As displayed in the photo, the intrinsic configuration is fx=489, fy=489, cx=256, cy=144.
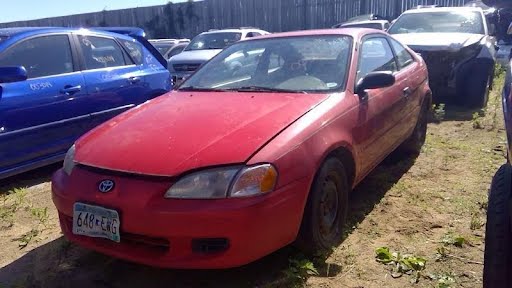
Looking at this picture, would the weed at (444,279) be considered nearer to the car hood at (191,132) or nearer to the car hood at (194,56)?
the car hood at (191,132)

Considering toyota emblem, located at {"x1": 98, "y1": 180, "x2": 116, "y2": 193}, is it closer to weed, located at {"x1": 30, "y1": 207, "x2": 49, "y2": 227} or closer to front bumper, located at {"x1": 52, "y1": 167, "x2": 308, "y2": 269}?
front bumper, located at {"x1": 52, "y1": 167, "x2": 308, "y2": 269}

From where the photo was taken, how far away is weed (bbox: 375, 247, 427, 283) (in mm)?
2853

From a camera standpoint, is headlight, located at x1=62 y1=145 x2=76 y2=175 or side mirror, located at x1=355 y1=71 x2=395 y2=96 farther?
side mirror, located at x1=355 y1=71 x2=395 y2=96

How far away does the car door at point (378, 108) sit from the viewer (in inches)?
137

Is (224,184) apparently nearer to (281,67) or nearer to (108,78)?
(281,67)

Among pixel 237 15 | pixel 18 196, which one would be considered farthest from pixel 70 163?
pixel 237 15

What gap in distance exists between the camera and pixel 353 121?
3279 mm

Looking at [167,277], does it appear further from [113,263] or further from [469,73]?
[469,73]

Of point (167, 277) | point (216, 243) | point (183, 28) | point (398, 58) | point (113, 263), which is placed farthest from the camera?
point (183, 28)

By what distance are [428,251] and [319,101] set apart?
1181 millimetres

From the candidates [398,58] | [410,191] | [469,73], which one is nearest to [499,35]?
[469,73]

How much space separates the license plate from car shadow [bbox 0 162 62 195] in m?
2.18

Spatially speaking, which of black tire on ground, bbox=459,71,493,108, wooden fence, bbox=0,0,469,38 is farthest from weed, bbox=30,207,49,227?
wooden fence, bbox=0,0,469,38

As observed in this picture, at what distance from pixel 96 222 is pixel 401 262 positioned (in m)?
1.78
